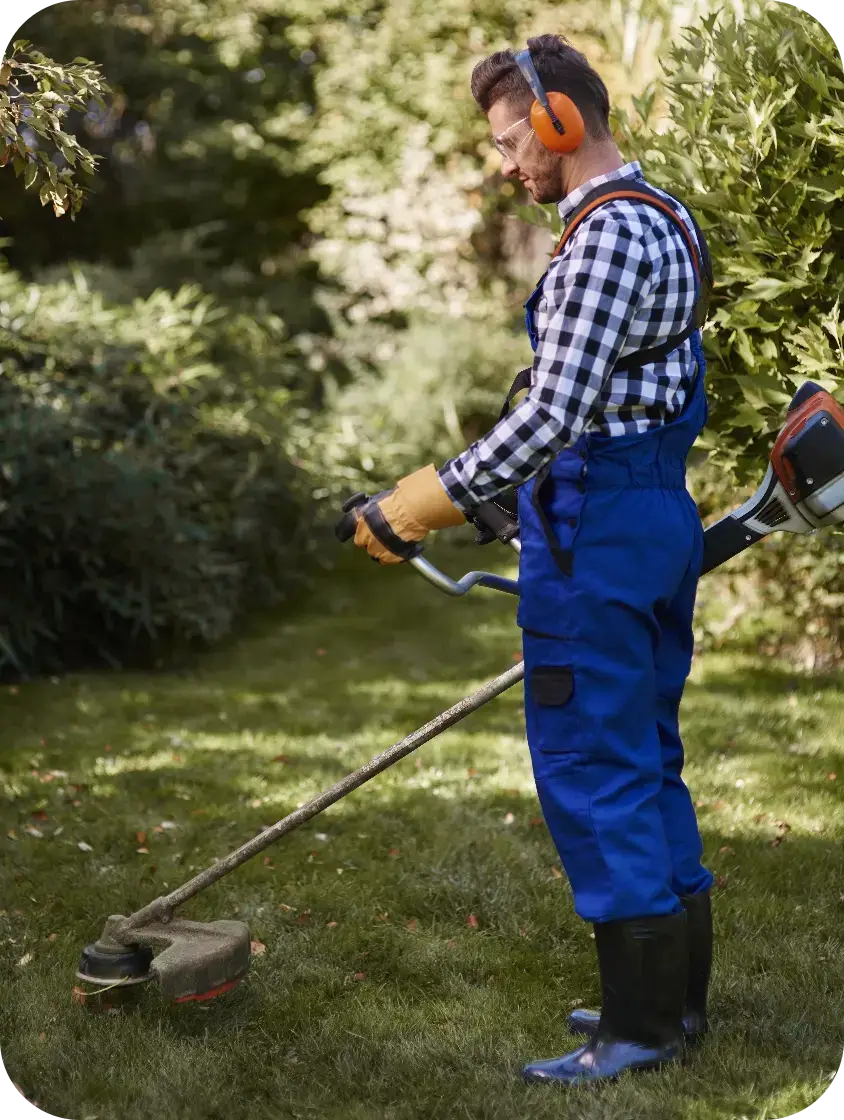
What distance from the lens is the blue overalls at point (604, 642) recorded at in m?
2.54

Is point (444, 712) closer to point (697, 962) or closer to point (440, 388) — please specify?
point (697, 962)

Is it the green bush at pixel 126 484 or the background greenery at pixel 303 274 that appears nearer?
the background greenery at pixel 303 274

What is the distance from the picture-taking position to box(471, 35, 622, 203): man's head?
8.46ft

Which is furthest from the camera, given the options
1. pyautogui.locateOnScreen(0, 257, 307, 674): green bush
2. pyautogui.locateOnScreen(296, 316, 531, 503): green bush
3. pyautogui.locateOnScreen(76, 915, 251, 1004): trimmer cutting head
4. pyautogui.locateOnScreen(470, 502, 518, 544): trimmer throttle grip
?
pyautogui.locateOnScreen(296, 316, 531, 503): green bush

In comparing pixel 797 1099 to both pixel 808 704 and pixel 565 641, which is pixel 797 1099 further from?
pixel 808 704

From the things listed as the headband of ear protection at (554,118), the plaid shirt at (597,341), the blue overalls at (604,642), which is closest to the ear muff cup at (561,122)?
the headband of ear protection at (554,118)

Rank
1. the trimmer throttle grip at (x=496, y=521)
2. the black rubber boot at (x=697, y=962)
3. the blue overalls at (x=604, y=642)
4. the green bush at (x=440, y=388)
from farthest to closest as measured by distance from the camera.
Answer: the green bush at (x=440, y=388) < the black rubber boot at (x=697, y=962) < the trimmer throttle grip at (x=496, y=521) < the blue overalls at (x=604, y=642)

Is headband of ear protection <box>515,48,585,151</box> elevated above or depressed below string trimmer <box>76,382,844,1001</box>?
above

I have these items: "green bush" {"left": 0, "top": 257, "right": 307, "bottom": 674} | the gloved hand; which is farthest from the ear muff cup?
"green bush" {"left": 0, "top": 257, "right": 307, "bottom": 674}

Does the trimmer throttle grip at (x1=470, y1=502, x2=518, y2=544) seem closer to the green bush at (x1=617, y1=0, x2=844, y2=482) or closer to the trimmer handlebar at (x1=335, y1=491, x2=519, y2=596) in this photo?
the trimmer handlebar at (x1=335, y1=491, x2=519, y2=596)

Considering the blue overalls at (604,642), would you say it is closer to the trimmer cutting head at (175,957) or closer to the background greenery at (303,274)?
the trimmer cutting head at (175,957)

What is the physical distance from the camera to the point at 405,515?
2.59 meters

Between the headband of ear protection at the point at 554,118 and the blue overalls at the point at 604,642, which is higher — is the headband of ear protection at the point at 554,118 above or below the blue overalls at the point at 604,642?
above

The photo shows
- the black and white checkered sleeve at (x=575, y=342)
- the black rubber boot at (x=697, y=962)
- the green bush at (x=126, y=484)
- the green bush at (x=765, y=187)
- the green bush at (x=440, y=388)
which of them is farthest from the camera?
the green bush at (x=440, y=388)
